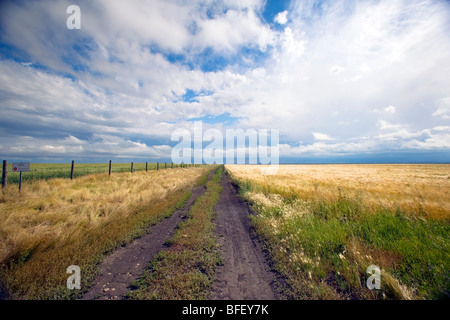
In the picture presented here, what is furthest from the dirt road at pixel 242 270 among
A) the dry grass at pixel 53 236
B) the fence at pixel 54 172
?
the fence at pixel 54 172

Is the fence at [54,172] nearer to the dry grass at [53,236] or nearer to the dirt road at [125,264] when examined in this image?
the dry grass at [53,236]

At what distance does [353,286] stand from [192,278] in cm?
336

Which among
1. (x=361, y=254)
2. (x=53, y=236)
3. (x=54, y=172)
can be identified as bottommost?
(x=361, y=254)

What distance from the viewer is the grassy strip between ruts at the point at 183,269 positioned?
3.55 m

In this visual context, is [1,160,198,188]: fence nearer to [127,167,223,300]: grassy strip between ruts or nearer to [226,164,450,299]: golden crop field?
[127,167,223,300]: grassy strip between ruts

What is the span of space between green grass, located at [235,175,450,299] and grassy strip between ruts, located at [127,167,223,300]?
69.3 inches

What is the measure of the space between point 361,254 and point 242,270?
125 inches

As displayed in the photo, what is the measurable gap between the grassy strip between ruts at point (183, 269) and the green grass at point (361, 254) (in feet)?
5.77

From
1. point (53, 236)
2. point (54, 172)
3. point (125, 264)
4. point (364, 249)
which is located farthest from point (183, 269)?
point (54, 172)

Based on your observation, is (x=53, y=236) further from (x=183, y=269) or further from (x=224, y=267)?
(x=224, y=267)

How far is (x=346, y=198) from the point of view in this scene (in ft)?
31.1

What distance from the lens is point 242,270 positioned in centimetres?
447
